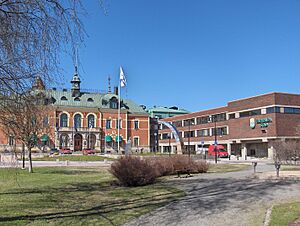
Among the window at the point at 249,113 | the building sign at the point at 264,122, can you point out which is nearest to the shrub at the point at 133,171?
the building sign at the point at 264,122

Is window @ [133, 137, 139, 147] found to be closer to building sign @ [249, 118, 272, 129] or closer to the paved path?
building sign @ [249, 118, 272, 129]

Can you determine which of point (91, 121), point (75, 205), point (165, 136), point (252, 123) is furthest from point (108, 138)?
point (75, 205)

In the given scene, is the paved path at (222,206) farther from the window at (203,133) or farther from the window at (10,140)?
the window at (203,133)

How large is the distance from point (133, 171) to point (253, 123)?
50048mm

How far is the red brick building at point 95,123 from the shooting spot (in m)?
76.4

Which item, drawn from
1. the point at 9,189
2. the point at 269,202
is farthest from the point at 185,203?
the point at 9,189

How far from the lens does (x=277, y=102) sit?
58.0 meters

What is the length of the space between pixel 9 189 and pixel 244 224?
452 inches

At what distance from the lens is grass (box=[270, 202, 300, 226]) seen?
25.4 feet

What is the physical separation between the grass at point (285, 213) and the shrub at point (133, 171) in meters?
8.11

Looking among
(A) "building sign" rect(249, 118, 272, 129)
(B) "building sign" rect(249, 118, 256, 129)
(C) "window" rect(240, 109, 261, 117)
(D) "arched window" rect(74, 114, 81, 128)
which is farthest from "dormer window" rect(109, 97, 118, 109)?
(A) "building sign" rect(249, 118, 272, 129)

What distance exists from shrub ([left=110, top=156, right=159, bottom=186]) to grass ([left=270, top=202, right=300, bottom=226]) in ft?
26.6

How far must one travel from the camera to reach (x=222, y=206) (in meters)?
10.1

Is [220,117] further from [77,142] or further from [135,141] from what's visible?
[77,142]
